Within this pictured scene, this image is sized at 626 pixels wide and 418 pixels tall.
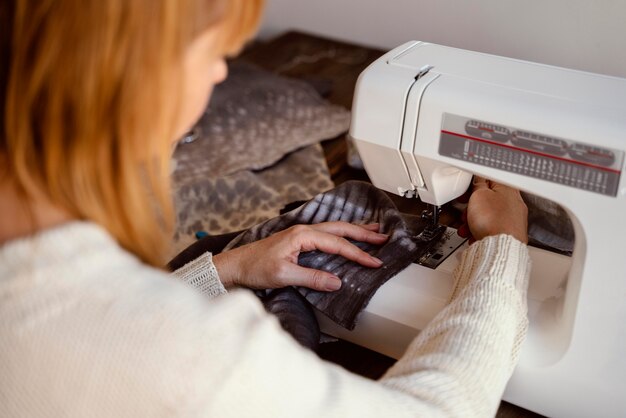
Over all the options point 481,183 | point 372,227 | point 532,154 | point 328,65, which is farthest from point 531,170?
point 328,65

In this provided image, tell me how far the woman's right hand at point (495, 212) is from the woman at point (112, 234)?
1.56 feet

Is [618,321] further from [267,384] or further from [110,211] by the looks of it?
[110,211]

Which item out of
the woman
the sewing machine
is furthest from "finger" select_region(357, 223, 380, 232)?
the woman

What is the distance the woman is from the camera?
23.6 inches

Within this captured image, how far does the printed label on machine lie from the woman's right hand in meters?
0.16

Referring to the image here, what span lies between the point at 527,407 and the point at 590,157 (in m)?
0.38

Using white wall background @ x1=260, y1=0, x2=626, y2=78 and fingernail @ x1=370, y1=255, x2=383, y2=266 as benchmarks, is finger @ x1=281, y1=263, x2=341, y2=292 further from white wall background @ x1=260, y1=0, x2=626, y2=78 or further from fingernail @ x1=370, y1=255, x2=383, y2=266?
white wall background @ x1=260, y1=0, x2=626, y2=78

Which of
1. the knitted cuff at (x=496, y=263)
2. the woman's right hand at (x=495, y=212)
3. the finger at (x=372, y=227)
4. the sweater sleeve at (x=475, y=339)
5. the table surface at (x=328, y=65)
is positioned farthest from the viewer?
the table surface at (x=328, y=65)

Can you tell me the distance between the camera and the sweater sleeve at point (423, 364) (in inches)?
A: 26.5

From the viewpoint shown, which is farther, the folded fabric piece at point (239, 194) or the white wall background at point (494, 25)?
the white wall background at point (494, 25)

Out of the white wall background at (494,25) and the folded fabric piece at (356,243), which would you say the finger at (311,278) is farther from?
the white wall background at (494,25)

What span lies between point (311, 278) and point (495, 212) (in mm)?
283

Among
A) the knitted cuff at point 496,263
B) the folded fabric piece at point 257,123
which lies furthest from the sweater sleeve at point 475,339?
the folded fabric piece at point 257,123

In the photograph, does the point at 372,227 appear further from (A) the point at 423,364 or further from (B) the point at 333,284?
(A) the point at 423,364
